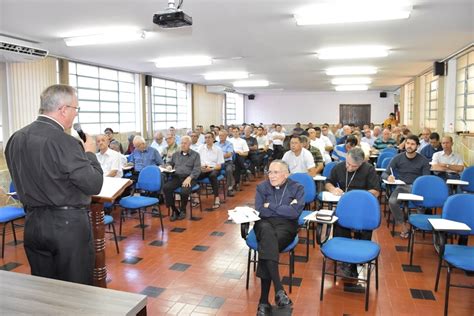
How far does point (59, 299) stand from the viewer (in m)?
1.36

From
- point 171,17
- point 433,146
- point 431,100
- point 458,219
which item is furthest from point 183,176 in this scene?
point 431,100

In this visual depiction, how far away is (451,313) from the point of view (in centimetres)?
311

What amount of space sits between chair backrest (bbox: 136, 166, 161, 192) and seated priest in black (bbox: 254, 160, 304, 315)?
7.46 ft

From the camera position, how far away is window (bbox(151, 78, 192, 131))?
11938mm

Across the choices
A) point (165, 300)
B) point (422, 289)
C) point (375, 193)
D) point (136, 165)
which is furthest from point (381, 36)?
point (165, 300)

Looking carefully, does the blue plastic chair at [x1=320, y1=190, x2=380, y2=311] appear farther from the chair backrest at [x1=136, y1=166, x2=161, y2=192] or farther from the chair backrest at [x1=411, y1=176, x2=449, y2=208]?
the chair backrest at [x1=136, y1=166, x2=161, y2=192]

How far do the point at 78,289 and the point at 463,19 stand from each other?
560 cm

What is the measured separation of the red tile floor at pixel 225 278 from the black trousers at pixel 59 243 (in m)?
1.20

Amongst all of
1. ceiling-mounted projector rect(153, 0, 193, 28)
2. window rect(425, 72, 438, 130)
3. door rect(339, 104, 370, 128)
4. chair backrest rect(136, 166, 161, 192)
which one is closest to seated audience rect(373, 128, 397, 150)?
window rect(425, 72, 438, 130)

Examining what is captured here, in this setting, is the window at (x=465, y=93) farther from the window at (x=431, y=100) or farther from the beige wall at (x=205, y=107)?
the beige wall at (x=205, y=107)

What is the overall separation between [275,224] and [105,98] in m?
7.41

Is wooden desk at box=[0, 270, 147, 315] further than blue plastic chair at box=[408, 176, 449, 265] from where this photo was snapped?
No

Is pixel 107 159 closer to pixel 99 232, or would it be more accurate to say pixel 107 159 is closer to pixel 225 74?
pixel 99 232

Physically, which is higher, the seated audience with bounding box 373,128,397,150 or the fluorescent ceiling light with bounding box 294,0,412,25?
the fluorescent ceiling light with bounding box 294,0,412,25
